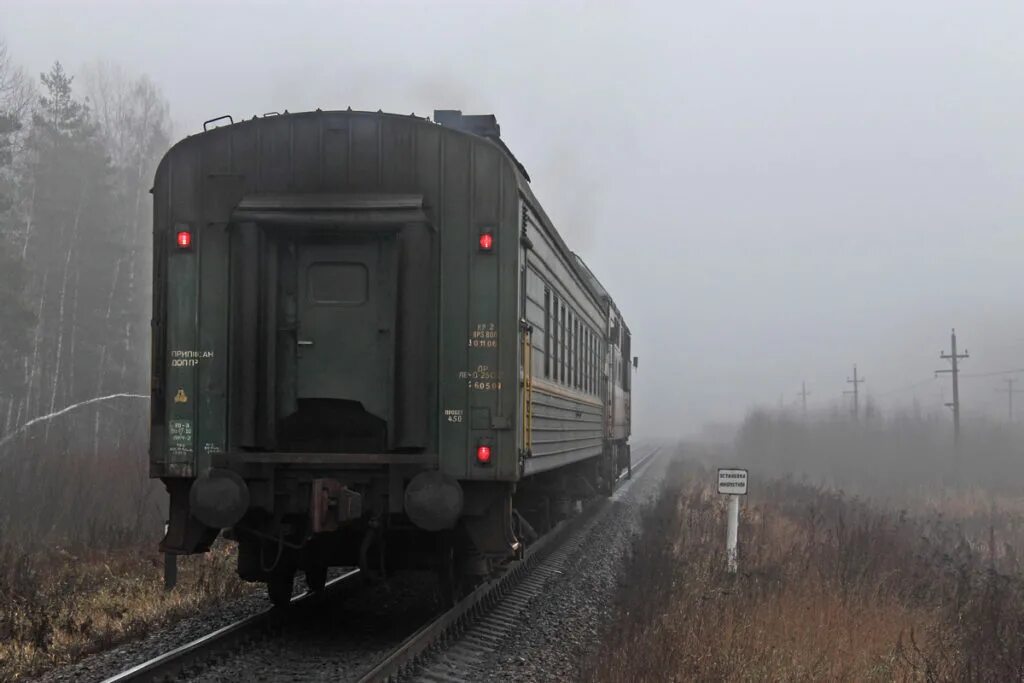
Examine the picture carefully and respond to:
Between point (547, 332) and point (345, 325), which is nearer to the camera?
point (345, 325)

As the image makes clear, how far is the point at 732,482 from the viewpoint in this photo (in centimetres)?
1180

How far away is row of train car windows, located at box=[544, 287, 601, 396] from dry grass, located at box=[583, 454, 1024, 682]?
208 centimetres

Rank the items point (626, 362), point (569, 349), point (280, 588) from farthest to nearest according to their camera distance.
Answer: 1. point (626, 362)
2. point (569, 349)
3. point (280, 588)

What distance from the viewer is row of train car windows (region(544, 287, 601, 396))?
9133 millimetres

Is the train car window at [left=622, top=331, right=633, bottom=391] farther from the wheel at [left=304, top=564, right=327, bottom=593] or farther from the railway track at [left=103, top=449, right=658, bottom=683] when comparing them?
the wheel at [left=304, top=564, right=327, bottom=593]

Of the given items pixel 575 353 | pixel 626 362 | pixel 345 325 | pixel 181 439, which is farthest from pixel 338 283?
pixel 626 362

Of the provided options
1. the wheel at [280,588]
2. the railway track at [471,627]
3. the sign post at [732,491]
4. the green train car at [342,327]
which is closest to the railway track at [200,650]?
the wheel at [280,588]

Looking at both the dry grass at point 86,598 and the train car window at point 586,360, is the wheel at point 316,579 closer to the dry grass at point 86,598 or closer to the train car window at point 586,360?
the dry grass at point 86,598

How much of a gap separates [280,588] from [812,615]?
4.12 meters

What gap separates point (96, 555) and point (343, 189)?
581 centimetres

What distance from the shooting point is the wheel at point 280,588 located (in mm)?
7793

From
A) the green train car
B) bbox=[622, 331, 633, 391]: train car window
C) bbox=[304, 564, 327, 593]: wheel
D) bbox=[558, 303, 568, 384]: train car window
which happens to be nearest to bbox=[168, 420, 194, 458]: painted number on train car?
the green train car

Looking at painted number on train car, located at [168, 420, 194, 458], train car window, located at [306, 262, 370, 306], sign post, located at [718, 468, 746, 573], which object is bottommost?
sign post, located at [718, 468, 746, 573]

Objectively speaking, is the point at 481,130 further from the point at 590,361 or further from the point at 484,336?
the point at 590,361
